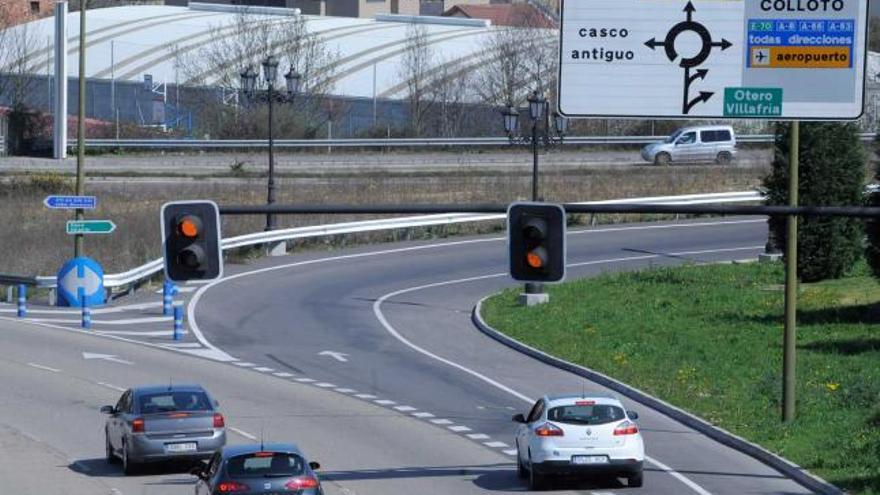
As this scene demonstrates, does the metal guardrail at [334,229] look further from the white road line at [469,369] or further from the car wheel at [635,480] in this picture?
the car wheel at [635,480]

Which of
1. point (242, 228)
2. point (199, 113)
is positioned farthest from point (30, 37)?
point (242, 228)

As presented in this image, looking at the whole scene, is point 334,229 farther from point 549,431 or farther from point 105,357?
point 549,431

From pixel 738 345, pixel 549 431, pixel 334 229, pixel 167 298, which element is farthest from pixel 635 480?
pixel 334 229

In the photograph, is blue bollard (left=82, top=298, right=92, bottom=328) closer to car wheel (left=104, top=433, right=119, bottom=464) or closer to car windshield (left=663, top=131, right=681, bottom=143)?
car wheel (left=104, top=433, right=119, bottom=464)

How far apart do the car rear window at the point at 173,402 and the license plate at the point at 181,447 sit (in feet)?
2.21

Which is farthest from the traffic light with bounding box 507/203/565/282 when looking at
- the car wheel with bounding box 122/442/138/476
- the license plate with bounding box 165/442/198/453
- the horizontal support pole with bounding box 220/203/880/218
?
the car wheel with bounding box 122/442/138/476

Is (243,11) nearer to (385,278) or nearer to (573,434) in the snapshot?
(385,278)

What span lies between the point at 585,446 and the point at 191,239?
828 cm

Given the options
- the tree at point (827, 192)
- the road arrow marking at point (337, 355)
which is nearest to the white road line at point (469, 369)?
the road arrow marking at point (337, 355)

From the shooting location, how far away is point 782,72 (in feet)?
66.2

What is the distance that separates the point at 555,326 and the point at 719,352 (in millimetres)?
6576

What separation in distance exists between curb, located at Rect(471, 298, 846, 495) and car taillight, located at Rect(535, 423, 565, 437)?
3.93 meters

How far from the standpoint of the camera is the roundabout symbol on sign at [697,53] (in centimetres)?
2006

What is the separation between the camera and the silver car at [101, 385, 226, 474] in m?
26.3
